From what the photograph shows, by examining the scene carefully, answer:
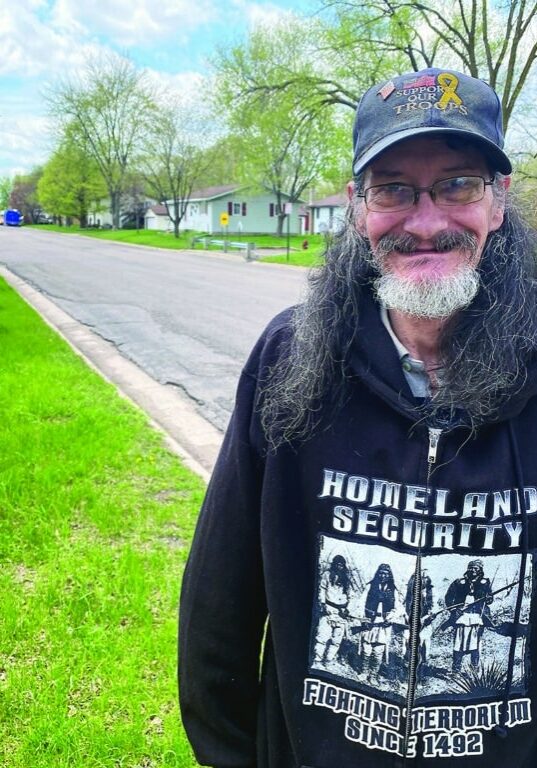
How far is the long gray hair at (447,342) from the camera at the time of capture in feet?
3.96

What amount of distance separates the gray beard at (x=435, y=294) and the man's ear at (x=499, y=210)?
0.43 feet

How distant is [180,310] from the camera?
11.3m

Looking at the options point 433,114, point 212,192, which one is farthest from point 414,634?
point 212,192

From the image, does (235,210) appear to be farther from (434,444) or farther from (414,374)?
(434,444)

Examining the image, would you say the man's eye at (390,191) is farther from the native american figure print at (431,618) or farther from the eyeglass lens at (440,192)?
the native american figure print at (431,618)

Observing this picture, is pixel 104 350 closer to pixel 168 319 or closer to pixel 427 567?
pixel 168 319

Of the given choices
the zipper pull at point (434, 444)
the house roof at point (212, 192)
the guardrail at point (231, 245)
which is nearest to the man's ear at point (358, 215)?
the zipper pull at point (434, 444)

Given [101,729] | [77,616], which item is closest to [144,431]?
[77,616]

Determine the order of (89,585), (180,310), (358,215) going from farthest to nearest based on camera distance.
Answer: (180,310), (89,585), (358,215)

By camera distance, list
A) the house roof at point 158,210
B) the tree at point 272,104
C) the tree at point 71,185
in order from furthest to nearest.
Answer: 1. the house roof at point 158,210
2. the tree at point 71,185
3. the tree at point 272,104

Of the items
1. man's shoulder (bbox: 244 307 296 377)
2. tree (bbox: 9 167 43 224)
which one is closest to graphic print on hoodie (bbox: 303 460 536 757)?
man's shoulder (bbox: 244 307 296 377)

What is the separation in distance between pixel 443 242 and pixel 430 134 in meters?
0.21

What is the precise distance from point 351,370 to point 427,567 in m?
0.41

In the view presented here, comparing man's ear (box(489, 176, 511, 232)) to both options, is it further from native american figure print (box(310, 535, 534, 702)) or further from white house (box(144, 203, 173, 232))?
white house (box(144, 203, 173, 232))
